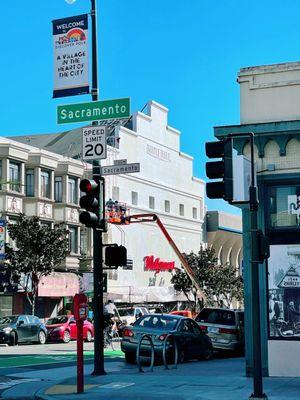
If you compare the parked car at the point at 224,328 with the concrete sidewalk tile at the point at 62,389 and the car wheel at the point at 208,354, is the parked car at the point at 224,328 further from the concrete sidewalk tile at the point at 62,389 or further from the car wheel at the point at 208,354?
the concrete sidewalk tile at the point at 62,389

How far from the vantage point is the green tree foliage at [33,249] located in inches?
1545

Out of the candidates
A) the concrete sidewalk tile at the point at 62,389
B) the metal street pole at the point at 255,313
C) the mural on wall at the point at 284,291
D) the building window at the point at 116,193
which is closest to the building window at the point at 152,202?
the building window at the point at 116,193

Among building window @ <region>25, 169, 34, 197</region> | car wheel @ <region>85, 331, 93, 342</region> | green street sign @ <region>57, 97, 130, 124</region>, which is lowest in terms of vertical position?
car wheel @ <region>85, 331, 93, 342</region>

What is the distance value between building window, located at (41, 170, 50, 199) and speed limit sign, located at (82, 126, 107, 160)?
97.1 feet

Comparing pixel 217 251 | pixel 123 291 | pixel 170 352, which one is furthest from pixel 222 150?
pixel 217 251

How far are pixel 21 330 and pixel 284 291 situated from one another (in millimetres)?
18723

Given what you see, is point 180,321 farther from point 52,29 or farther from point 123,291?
point 123,291

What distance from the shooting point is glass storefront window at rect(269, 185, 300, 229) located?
1512 cm

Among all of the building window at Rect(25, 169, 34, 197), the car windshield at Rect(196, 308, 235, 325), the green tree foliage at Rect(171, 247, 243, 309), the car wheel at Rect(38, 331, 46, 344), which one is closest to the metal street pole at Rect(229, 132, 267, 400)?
the car windshield at Rect(196, 308, 235, 325)

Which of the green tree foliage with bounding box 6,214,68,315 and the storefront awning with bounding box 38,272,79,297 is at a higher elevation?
the green tree foliage with bounding box 6,214,68,315

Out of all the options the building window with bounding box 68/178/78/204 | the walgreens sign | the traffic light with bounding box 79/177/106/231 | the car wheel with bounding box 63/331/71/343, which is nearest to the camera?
the traffic light with bounding box 79/177/106/231

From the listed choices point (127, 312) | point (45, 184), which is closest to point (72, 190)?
point (45, 184)

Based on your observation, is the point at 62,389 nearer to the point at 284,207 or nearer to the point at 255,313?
the point at 255,313

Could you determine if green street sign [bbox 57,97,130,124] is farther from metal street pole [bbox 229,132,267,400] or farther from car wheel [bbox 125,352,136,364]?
car wheel [bbox 125,352,136,364]
